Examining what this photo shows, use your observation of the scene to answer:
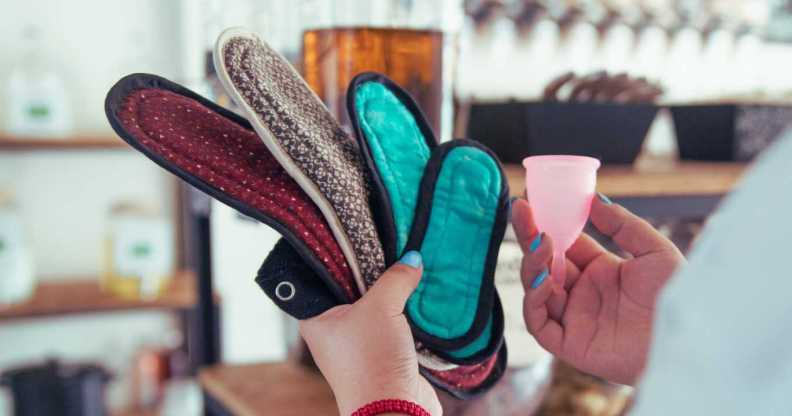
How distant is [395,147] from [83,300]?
4.78 ft

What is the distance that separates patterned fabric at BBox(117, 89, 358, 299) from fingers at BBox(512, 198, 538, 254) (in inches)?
7.4

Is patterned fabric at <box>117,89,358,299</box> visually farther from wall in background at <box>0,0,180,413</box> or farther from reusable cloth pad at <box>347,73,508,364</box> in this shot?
wall in background at <box>0,0,180,413</box>

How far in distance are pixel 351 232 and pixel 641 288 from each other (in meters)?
0.30

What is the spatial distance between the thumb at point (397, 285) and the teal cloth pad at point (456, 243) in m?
0.04

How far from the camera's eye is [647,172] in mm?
1021

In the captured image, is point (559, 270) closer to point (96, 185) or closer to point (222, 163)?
point (222, 163)

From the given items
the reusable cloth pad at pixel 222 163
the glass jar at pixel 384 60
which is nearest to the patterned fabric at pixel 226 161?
the reusable cloth pad at pixel 222 163

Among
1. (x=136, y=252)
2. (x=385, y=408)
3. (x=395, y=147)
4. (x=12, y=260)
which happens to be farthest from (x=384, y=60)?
(x=12, y=260)

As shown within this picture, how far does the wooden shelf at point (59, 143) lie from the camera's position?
1692 mm

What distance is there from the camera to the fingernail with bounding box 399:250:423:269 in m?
0.52

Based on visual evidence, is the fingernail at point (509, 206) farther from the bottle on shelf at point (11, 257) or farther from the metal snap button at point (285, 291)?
the bottle on shelf at point (11, 257)

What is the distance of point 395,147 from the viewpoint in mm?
579

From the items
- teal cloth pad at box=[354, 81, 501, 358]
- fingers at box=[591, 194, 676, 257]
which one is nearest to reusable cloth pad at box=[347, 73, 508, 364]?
teal cloth pad at box=[354, 81, 501, 358]

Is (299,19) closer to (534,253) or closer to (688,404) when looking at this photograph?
(534,253)
